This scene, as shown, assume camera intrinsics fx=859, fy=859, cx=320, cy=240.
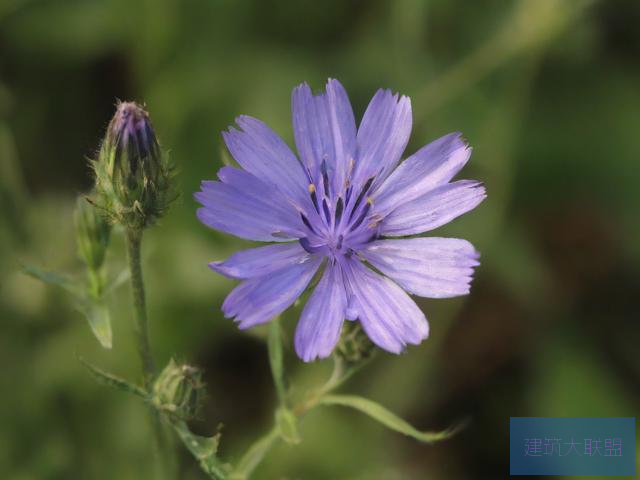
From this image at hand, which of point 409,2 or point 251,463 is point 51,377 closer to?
point 251,463

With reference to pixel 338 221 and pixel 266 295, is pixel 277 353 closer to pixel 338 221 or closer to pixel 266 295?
pixel 266 295

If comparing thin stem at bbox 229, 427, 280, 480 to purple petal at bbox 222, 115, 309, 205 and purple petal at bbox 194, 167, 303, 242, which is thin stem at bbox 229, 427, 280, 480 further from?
purple petal at bbox 222, 115, 309, 205

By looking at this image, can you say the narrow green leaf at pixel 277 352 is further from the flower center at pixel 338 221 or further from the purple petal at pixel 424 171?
the purple petal at pixel 424 171

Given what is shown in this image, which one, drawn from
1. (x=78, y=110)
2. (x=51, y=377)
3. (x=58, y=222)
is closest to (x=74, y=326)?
(x=51, y=377)

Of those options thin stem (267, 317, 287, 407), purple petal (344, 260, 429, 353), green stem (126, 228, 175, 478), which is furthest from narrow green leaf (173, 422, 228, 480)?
purple petal (344, 260, 429, 353)

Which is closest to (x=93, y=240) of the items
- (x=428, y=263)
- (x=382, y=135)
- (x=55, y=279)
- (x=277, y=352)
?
(x=55, y=279)

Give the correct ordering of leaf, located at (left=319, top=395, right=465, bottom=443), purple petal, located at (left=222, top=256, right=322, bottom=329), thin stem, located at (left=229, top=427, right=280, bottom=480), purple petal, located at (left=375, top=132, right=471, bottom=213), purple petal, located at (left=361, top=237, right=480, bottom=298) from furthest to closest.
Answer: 1. thin stem, located at (left=229, top=427, right=280, bottom=480)
2. purple petal, located at (left=375, top=132, right=471, bottom=213)
3. leaf, located at (left=319, top=395, right=465, bottom=443)
4. purple petal, located at (left=361, top=237, right=480, bottom=298)
5. purple petal, located at (left=222, top=256, right=322, bottom=329)
